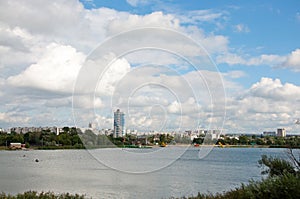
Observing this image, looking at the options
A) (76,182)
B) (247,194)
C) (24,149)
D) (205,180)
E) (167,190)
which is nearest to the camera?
(247,194)

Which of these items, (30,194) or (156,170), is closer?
(30,194)

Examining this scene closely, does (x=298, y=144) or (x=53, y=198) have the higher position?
(x=298, y=144)

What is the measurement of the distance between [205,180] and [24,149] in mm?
111204

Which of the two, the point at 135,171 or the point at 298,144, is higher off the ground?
the point at 298,144

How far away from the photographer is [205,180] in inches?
1906

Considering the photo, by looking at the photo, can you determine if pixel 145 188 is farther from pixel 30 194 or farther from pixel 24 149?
pixel 24 149

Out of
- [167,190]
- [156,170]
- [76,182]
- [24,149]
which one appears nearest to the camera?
[167,190]

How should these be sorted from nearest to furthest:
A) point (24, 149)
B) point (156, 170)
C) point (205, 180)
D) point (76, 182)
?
1. point (76, 182)
2. point (205, 180)
3. point (156, 170)
4. point (24, 149)

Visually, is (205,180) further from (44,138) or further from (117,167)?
(44,138)

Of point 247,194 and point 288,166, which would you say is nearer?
point 247,194

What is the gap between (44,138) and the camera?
156625mm

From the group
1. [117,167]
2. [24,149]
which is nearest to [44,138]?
[24,149]

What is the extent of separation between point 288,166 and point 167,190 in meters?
17.0

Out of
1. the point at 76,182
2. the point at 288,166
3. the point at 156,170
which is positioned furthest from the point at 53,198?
the point at 156,170
